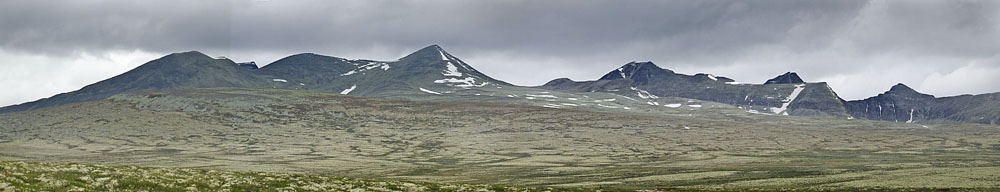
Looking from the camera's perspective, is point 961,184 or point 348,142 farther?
point 348,142

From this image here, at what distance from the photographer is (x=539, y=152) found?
162 m

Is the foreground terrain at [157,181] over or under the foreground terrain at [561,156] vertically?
over

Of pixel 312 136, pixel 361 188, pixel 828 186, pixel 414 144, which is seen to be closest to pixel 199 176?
pixel 361 188

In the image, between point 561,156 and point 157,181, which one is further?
point 561,156

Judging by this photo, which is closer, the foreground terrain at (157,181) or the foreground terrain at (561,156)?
the foreground terrain at (157,181)

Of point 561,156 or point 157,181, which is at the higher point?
point 157,181

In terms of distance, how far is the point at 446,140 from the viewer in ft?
629

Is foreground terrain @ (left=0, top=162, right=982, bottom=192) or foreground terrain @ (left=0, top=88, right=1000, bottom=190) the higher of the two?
foreground terrain @ (left=0, top=162, right=982, bottom=192)

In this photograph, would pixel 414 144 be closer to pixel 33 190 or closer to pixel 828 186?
pixel 828 186

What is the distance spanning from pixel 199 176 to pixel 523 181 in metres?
37.7

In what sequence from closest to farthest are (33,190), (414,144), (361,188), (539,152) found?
(33,190) → (361,188) → (539,152) → (414,144)

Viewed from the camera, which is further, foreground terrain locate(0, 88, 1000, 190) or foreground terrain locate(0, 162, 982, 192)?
foreground terrain locate(0, 88, 1000, 190)

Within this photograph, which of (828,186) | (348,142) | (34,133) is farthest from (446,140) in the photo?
(828,186)

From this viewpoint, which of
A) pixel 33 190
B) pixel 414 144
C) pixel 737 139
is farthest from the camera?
pixel 737 139
